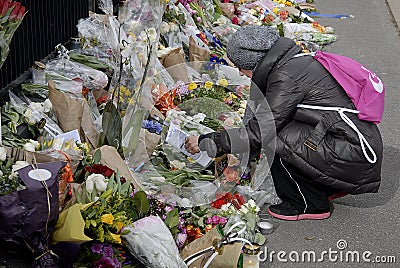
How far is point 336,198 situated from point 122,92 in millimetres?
1670

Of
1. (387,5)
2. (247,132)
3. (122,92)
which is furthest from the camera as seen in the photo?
(387,5)

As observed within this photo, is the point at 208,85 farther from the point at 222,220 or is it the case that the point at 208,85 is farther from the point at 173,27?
the point at 222,220

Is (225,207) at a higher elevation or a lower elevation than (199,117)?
lower

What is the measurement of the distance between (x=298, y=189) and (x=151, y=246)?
5.02 ft

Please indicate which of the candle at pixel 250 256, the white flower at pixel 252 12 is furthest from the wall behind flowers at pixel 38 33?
the white flower at pixel 252 12

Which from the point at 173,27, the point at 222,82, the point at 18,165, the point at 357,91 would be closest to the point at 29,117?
the point at 18,165

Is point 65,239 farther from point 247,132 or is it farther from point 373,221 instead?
point 373,221

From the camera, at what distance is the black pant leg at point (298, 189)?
4.59 meters

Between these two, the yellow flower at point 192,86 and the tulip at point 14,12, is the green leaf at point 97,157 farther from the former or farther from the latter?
the yellow flower at point 192,86

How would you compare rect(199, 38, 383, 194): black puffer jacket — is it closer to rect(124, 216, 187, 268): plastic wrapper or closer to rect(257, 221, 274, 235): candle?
rect(257, 221, 274, 235): candle

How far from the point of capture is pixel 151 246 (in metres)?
3.36

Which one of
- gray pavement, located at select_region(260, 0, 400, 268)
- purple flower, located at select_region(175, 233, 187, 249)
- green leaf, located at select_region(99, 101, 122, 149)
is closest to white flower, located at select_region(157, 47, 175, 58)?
green leaf, located at select_region(99, 101, 122, 149)

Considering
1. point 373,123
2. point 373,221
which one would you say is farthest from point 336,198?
point 373,123

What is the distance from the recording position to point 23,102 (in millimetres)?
4898
